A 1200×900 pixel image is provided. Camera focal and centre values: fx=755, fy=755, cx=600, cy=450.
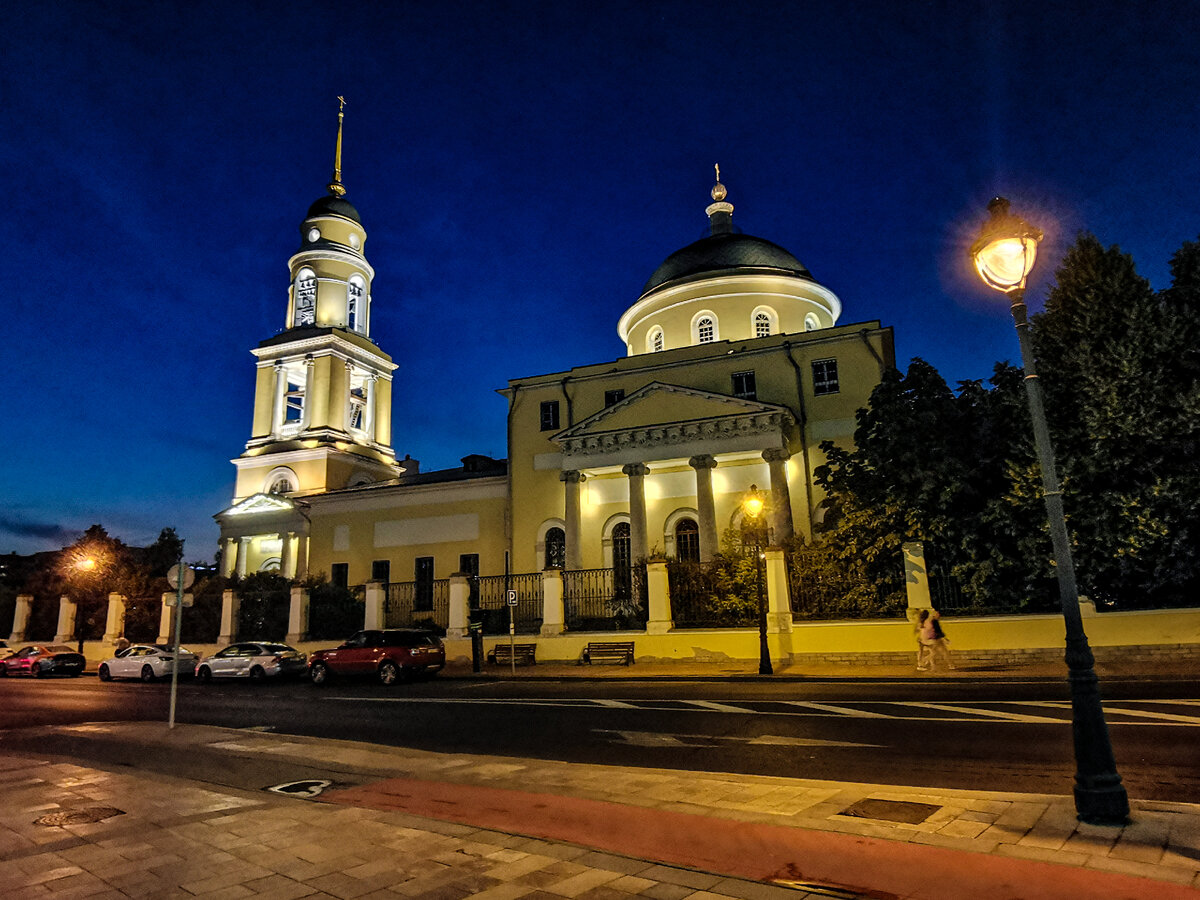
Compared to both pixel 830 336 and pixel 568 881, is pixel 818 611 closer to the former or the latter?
pixel 830 336

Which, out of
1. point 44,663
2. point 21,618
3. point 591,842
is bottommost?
point 591,842

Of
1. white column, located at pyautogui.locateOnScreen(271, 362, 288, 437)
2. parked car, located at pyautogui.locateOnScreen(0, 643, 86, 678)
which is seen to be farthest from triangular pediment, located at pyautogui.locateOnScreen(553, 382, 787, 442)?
white column, located at pyautogui.locateOnScreen(271, 362, 288, 437)

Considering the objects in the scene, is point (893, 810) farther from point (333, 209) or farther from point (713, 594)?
point (333, 209)

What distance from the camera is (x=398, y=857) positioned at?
527cm

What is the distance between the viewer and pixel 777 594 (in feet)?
67.2

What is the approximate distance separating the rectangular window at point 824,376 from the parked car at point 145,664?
26060mm

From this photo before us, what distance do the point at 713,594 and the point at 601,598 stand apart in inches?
172

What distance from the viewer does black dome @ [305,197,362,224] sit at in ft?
179

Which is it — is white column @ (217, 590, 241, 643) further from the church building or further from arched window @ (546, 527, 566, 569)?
arched window @ (546, 527, 566, 569)

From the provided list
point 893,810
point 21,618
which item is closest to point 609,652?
point 893,810

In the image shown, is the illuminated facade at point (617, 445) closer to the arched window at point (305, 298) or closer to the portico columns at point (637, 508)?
the portico columns at point (637, 508)

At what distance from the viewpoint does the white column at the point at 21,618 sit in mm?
38188

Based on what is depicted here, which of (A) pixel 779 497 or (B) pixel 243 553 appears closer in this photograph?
(A) pixel 779 497

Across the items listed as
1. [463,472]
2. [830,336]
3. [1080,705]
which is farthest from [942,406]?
[463,472]
